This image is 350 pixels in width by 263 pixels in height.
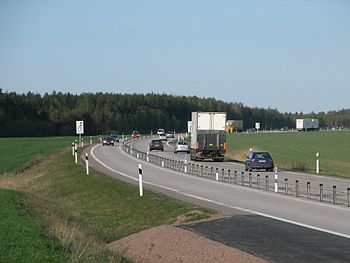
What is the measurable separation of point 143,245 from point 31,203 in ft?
35.0

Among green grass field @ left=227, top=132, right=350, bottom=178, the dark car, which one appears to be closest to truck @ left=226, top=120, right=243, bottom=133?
green grass field @ left=227, top=132, right=350, bottom=178

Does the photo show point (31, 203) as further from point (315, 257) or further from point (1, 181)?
point (1, 181)

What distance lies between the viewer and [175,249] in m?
14.0

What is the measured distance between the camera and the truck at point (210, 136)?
55438 millimetres

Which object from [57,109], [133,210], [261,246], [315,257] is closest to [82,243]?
[261,246]

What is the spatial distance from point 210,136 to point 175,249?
1637 inches

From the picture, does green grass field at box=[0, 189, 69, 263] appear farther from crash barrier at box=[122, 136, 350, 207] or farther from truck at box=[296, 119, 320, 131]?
truck at box=[296, 119, 320, 131]

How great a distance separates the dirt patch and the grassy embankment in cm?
64

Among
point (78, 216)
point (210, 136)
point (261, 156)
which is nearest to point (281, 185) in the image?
point (78, 216)

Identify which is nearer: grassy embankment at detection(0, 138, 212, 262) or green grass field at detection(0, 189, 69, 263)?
green grass field at detection(0, 189, 69, 263)

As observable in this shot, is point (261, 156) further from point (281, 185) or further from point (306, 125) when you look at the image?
point (306, 125)

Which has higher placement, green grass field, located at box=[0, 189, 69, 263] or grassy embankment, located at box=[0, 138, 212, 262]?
green grass field, located at box=[0, 189, 69, 263]

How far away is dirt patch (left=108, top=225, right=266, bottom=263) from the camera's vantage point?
12.8m

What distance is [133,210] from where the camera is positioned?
24250mm
